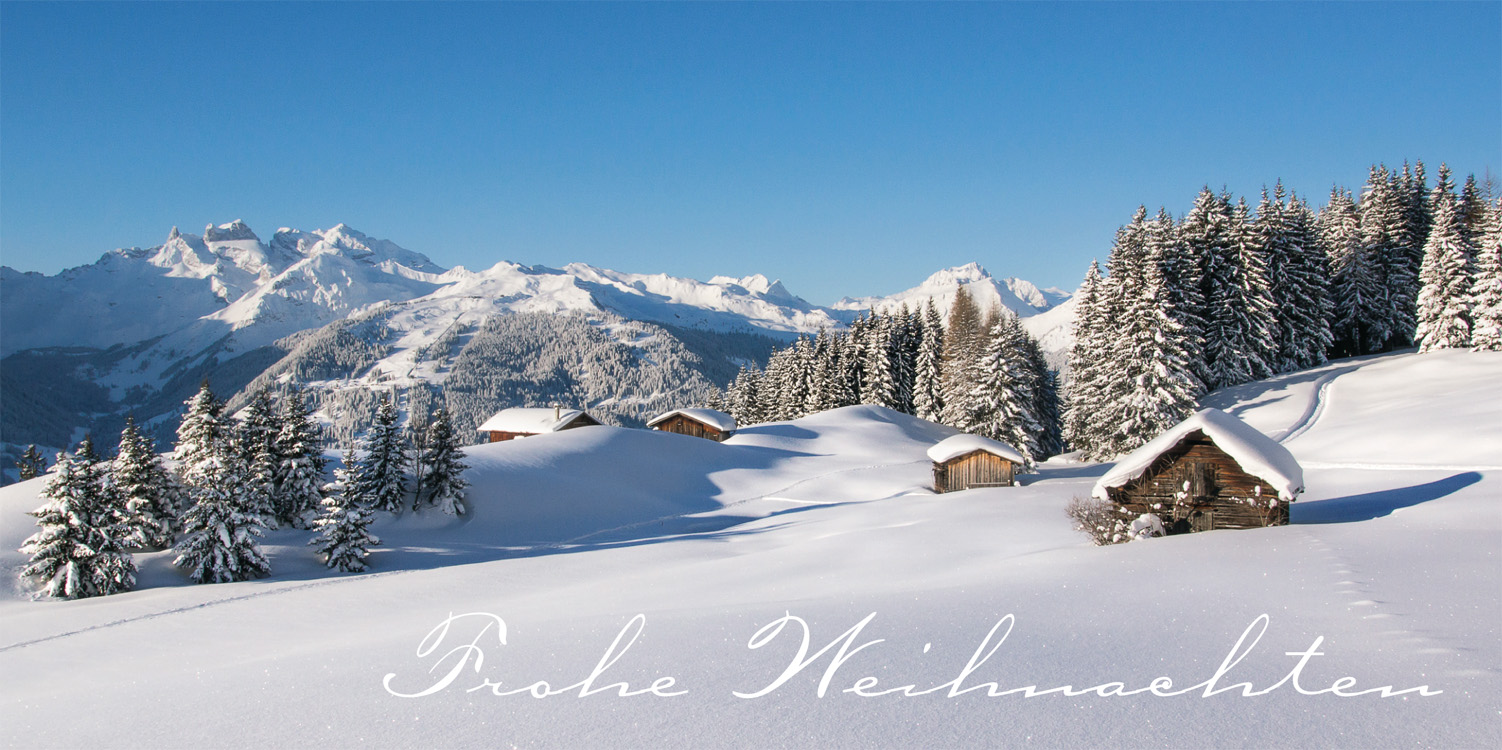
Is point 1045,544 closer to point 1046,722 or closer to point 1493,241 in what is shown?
point 1046,722

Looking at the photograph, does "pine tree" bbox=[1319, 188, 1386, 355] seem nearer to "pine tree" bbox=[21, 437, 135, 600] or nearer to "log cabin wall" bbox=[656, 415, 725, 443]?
"log cabin wall" bbox=[656, 415, 725, 443]

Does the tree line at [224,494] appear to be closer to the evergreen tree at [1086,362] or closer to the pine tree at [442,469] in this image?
the pine tree at [442,469]

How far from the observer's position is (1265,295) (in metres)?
44.3

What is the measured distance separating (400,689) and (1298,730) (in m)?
8.83

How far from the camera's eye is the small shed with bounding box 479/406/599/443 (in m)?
60.9

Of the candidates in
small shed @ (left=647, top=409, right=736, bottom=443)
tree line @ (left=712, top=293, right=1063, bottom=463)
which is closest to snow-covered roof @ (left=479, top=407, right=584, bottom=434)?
small shed @ (left=647, top=409, right=736, bottom=443)

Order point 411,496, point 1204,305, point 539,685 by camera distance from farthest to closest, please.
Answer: point 1204,305, point 411,496, point 539,685

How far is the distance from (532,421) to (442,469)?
91.0 ft

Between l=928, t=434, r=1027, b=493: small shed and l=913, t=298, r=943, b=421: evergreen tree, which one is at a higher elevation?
l=913, t=298, r=943, b=421: evergreen tree

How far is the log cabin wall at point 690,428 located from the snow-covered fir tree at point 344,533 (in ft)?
114

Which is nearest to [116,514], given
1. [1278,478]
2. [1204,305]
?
[1278,478]

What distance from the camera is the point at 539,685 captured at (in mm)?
7660

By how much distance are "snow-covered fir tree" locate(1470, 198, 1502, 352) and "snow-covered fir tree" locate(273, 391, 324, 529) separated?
6380 centimetres

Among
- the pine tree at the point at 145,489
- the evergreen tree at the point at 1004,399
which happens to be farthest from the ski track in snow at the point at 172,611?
the evergreen tree at the point at 1004,399
